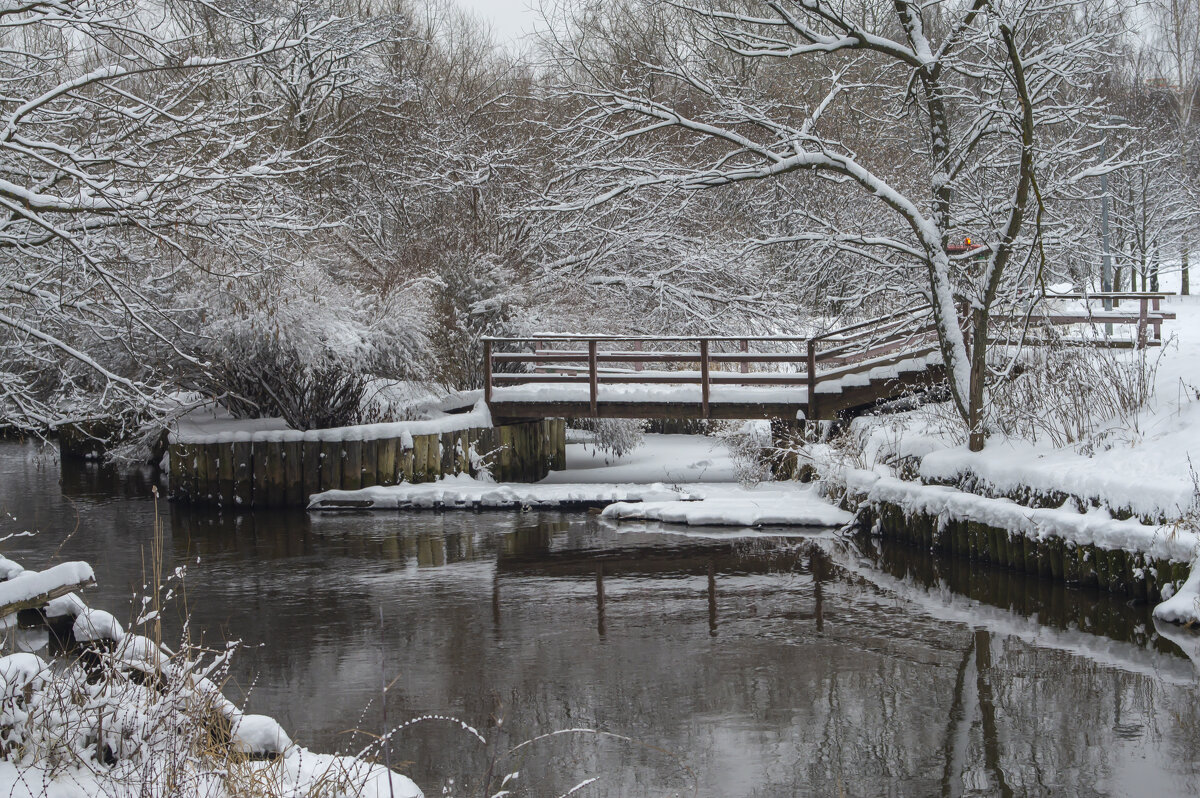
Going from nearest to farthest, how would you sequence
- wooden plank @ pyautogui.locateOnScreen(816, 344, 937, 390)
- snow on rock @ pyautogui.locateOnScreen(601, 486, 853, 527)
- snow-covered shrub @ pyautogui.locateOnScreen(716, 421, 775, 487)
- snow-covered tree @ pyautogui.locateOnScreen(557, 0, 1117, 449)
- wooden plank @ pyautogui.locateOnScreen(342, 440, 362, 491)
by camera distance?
snow-covered tree @ pyautogui.locateOnScreen(557, 0, 1117, 449) < snow on rock @ pyautogui.locateOnScreen(601, 486, 853, 527) < wooden plank @ pyautogui.locateOnScreen(816, 344, 937, 390) < wooden plank @ pyautogui.locateOnScreen(342, 440, 362, 491) < snow-covered shrub @ pyautogui.locateOnScreen(716, 421, 775, 487)

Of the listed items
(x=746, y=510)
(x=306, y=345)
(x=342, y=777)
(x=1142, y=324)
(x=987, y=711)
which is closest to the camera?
(x=342, y=777)

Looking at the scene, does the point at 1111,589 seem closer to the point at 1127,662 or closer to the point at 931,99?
the point at 1127,662

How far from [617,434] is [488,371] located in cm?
375

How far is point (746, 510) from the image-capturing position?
587 inches

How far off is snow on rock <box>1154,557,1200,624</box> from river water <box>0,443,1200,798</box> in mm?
229

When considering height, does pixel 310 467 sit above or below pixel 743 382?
below

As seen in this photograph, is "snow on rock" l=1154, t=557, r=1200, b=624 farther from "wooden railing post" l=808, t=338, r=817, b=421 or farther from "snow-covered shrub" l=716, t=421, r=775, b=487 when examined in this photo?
"wooden railing post" l=808, t=338, r=817, b=421

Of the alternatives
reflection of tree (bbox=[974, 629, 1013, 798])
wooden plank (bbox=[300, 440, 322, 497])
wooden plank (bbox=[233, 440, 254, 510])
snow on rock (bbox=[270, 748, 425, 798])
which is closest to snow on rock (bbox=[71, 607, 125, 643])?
snow on rock (bbox=[270, 748, 425, 798])

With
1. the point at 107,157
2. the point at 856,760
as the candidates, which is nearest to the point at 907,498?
the point at 856,760

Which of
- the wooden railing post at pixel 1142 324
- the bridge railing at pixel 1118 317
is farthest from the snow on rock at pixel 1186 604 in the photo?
the wooden railing post at pixel 1142 324

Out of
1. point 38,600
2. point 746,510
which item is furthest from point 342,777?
point 746,510

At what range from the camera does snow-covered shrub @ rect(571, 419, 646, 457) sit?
21.2 metres

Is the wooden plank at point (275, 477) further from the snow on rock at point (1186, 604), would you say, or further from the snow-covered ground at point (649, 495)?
the snow on rock at point (1186, 604)

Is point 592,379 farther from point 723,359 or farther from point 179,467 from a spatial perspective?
point 179,467
